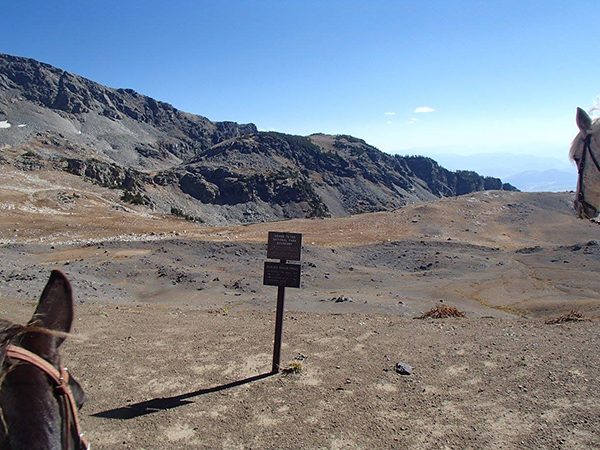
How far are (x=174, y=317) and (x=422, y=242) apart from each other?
17994 mm

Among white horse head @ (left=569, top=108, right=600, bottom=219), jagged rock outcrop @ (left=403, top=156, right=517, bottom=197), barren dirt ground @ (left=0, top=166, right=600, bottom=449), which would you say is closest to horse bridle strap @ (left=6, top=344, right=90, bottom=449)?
barren dirt ground @ (left=0, top=166, right=600, bottom=449)

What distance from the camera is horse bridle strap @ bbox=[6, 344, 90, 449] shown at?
154 cm

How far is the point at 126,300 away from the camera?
13.5 metres

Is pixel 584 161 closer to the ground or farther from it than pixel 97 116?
closer to the ground

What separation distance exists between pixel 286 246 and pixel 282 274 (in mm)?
495

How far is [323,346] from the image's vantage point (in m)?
7.88

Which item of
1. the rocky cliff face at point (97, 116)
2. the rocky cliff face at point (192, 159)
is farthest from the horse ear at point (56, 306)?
the rocky cliff face at point (97, 116)

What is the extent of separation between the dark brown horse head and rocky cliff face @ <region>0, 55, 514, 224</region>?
4356 cm

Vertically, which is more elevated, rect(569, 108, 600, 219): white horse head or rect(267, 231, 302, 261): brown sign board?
rect(569, 108, 600, 219): white horse head

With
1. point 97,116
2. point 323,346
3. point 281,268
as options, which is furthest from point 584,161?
point 97,116

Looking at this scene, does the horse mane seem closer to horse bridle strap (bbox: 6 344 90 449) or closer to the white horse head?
horse bridle strap (bbox: 6 344 90 449)

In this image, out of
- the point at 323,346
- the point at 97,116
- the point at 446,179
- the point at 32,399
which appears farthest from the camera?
the point at 446,179

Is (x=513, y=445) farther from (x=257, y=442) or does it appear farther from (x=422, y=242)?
(x=422, y=242)

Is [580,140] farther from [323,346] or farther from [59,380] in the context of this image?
[323,346]
